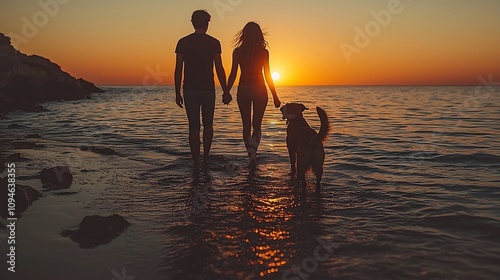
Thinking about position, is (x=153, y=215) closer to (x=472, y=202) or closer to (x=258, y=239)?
(x=258, y=239)

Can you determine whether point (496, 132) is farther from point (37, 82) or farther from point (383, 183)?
point (37, 82)

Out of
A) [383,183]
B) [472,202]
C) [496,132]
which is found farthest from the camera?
[496,132]

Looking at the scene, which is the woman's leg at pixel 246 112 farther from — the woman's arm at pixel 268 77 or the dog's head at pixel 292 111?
the dog's head at pixel 292 111

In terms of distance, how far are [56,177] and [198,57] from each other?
299 cm

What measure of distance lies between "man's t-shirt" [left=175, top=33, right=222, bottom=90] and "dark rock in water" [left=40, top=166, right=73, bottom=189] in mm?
2403

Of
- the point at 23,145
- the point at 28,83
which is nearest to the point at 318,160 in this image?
the point at 23,145

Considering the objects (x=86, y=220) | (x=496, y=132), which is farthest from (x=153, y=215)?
(x=496, y=132)

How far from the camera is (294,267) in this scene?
10.3 ft

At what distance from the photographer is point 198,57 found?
20.8 feet

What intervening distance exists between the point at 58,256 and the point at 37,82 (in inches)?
1829

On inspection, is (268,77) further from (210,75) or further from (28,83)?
(28,83)

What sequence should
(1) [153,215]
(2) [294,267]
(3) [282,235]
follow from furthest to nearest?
1. (1) [153,215]
2. (3) [282,235]
3. (2) [294,267]

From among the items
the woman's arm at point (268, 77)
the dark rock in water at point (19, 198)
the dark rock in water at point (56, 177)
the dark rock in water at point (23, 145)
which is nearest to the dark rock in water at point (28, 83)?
the dark rock in water at point (23, 145)

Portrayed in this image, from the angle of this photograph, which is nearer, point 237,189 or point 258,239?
point 258,239
